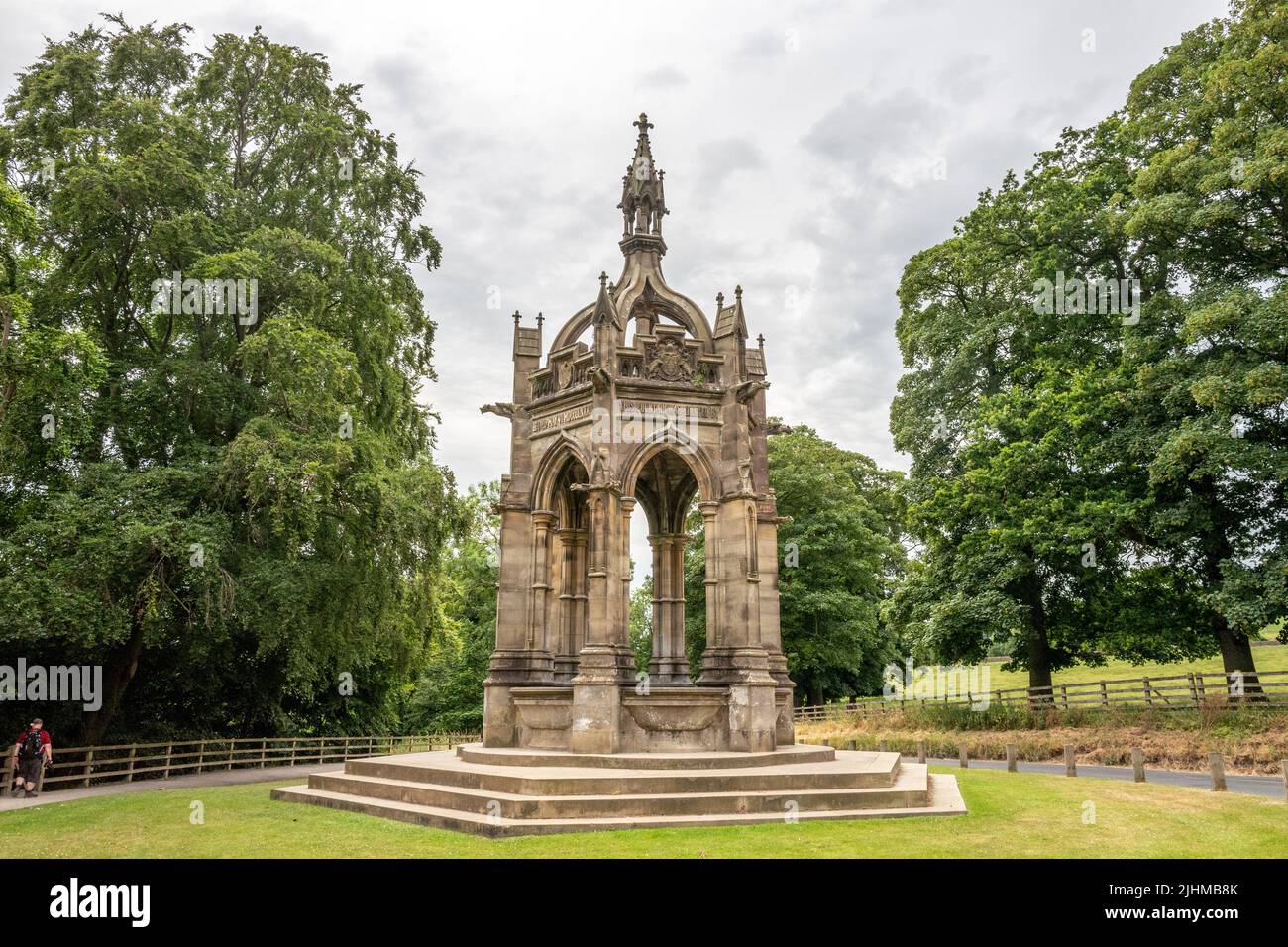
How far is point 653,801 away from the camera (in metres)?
10.9

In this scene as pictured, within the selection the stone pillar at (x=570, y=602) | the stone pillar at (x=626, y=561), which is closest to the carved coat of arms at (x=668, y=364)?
the stone pillar at (x=626, y=561)

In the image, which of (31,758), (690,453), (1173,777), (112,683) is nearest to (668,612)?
(690,453)

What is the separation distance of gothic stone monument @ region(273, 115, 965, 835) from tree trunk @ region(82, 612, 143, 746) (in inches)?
343

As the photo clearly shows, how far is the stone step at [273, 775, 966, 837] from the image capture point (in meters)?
10.1

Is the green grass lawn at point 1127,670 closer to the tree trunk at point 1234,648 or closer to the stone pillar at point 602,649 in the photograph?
the tree trunk at point 1234,648

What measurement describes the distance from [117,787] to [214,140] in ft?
55.6

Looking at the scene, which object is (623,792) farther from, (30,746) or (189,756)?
(189,756)

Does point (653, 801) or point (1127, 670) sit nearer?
point (653, 801)

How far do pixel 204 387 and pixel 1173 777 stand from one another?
72.4 feet

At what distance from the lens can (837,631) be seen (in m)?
38.4

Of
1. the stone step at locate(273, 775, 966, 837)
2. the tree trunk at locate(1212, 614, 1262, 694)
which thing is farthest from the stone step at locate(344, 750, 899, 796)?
the tree trunk at locate(1212, 614, 1262, 694)

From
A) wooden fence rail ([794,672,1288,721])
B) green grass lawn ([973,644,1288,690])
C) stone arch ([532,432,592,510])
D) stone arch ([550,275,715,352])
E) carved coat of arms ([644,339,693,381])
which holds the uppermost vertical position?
stone arch ([550,275,715,352])

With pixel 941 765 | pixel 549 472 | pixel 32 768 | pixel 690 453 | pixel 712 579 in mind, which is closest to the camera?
pixel 712 579

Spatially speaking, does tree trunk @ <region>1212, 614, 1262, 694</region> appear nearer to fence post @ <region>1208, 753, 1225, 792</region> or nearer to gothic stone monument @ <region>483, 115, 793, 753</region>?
fence post @ <region>1208, 753, 1225, 792</region>
